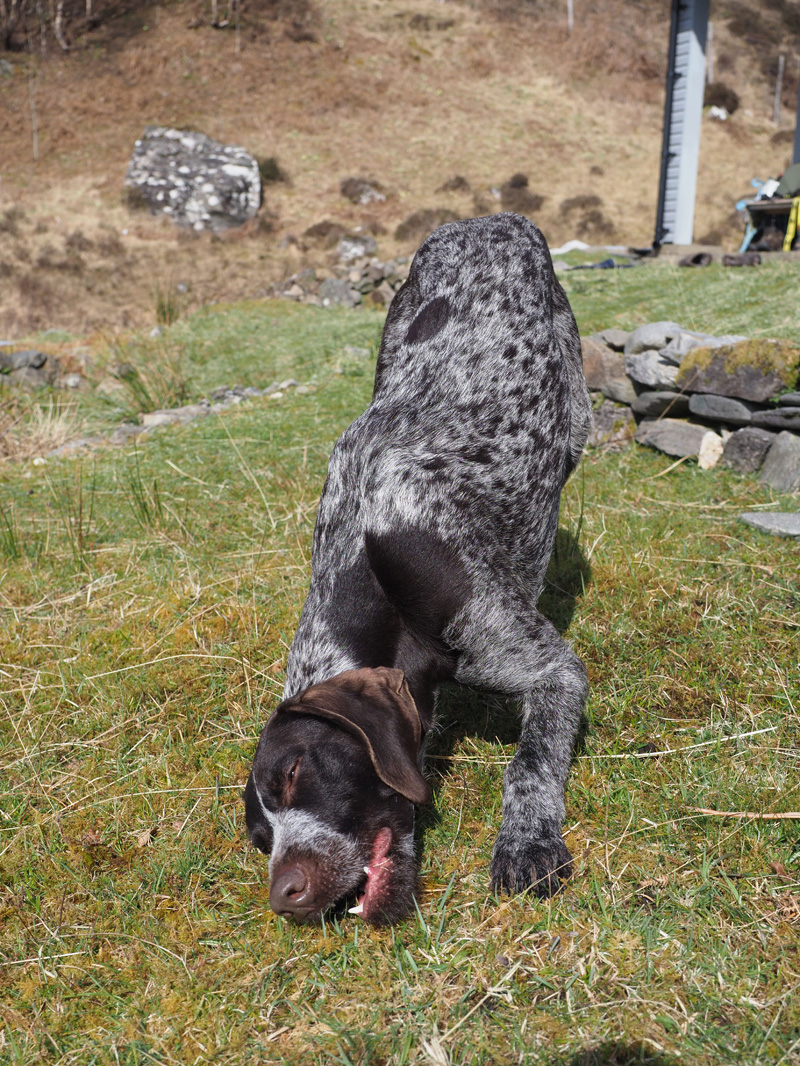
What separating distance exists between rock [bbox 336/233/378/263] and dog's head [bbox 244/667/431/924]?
22.4m

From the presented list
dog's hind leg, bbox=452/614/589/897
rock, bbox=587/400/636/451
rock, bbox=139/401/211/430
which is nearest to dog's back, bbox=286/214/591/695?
dog's hind leg, bbox=452/614/589/897

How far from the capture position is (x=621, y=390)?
7.11m

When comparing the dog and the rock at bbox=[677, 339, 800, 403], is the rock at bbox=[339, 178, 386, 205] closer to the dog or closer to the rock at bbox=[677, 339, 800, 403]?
the rock at bbox=[677, 339, 800, 403]

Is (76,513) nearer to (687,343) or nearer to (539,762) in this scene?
(539,762)

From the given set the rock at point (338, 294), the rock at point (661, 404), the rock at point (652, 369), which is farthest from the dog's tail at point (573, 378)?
the rock at point (338, 294)

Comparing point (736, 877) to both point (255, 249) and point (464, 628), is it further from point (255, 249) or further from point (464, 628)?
point (255, 249)

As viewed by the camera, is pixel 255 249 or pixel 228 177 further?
pixel 228 177

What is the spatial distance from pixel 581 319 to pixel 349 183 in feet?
76.4

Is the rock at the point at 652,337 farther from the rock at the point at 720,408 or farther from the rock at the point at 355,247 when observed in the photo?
the rock at the point at 355,247

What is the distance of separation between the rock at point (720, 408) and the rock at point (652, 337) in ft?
2.71

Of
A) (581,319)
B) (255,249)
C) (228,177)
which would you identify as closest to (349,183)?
(228,177)

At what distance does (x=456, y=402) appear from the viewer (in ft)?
12.5

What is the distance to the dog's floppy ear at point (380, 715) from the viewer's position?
94.9 inches

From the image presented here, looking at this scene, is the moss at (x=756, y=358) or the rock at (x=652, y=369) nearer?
the moss at (x=756, y=358)
